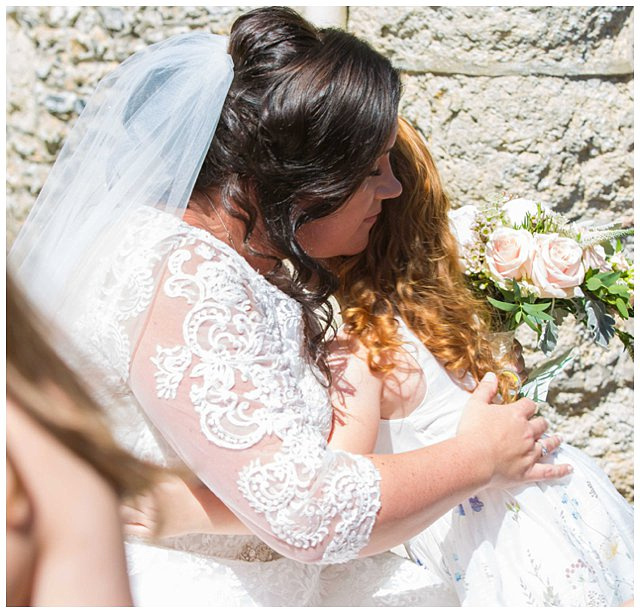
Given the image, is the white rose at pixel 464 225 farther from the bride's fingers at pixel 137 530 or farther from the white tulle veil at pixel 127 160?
the bride's fingers at pixel 137 530

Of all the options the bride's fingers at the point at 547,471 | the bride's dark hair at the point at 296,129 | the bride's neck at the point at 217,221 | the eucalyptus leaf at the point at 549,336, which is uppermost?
the bride's dark hair at the point at 296,129

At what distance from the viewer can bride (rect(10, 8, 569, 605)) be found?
4.83 ft

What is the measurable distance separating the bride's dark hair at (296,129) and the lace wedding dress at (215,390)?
178 millimetres

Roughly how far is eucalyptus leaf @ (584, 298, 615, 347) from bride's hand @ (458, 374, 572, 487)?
1.21 ft

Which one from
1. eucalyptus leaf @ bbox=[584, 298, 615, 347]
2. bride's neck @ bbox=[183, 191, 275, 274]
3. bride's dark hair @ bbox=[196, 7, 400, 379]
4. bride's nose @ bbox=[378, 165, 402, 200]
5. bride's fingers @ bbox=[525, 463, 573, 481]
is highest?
bride's dark hair @ bbox=[196, 7, 400, 379]

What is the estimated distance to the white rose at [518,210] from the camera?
2.27 metres

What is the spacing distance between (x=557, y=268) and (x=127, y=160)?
1.11m

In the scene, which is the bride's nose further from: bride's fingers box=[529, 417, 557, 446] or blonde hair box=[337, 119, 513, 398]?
bride's fingers box=[529, 417, 557, 446]

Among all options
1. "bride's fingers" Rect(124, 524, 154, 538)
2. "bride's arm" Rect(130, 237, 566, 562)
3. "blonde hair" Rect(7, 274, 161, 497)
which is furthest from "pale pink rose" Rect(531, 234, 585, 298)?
"blonde hair" Rect(7, 274, 161, 497)

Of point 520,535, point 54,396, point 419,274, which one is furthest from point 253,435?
point 419,274

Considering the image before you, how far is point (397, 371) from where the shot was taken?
6.56ft

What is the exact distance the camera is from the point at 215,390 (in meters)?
1.45

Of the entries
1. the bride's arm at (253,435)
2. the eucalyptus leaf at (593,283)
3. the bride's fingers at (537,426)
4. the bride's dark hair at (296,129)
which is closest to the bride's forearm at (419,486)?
the bride's arm at (253,435)

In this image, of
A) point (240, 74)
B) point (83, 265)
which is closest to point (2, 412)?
point (83, 265)
